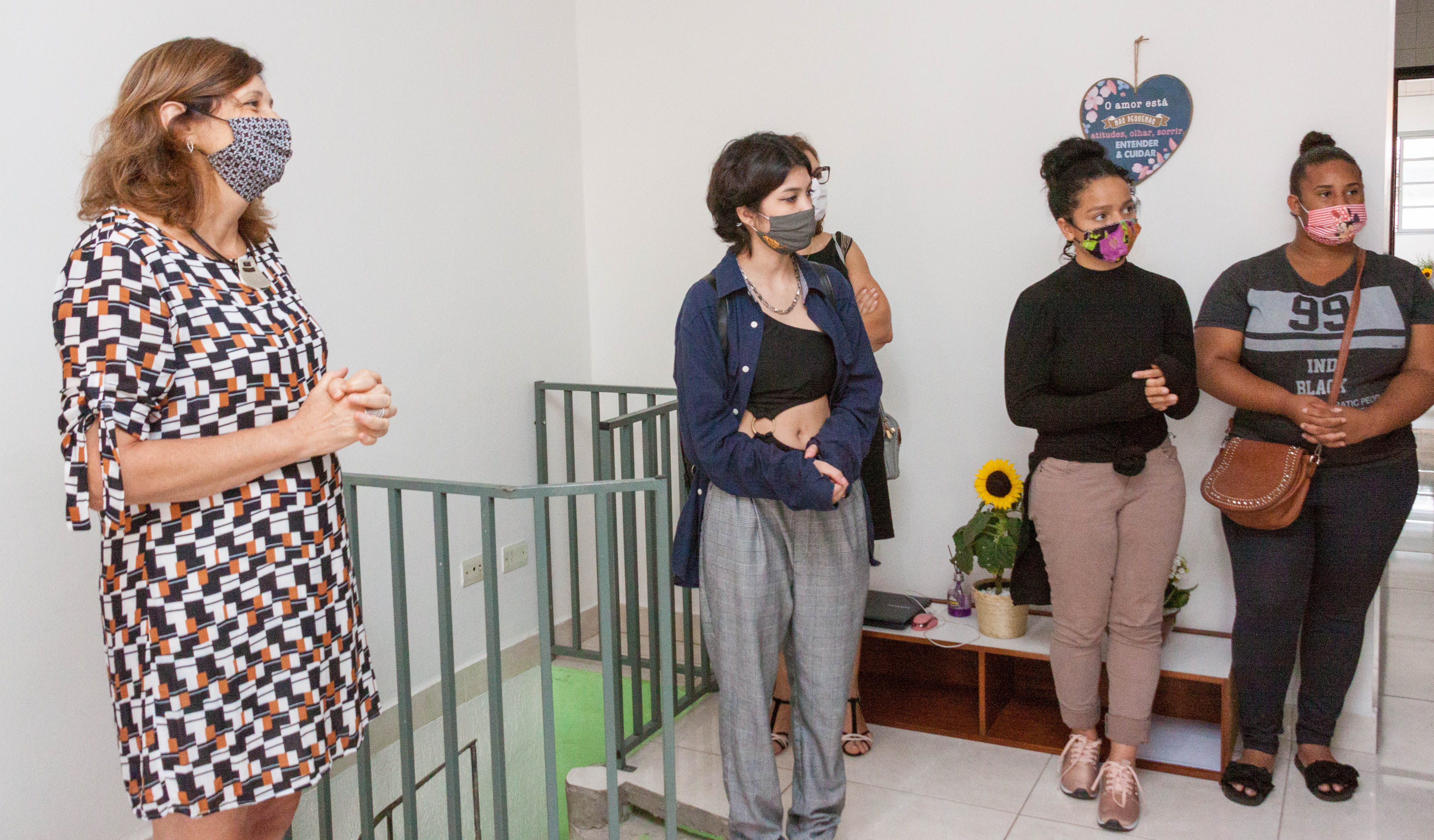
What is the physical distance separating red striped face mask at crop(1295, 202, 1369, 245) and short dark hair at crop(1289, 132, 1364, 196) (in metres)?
0.10

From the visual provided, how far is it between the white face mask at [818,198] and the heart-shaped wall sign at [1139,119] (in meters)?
1.03

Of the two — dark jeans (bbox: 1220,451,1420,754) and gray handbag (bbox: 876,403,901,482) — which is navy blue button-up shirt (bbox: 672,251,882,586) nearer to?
gray handbag (bbox: 876,403,901,482)

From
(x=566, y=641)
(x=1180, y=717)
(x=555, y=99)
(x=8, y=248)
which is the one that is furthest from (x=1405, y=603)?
(x=8, y=248)

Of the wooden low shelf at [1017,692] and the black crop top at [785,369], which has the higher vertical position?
the black crop top at [785,369]

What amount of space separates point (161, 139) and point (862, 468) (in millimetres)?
1653

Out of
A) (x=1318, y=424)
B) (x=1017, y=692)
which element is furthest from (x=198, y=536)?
(x=1017, y=692)

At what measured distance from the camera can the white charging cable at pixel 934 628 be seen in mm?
2807

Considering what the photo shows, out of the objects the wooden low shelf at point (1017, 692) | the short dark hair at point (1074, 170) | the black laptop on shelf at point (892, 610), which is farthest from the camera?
the black laptop on shelf at point (892, 610)

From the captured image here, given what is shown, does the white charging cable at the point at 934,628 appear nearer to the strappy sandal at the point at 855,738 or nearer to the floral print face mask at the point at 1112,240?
the strappy sandal at the point at 855,738

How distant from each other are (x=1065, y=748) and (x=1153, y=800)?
225 mm

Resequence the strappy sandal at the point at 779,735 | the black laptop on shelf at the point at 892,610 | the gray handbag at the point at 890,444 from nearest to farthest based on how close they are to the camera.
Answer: the gray handbag at the point at 890,444 < the strappy sandal at the point at 779,735 < the black laptop on shelf at the point at 892,610

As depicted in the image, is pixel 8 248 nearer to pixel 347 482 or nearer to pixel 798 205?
pixel 347 482

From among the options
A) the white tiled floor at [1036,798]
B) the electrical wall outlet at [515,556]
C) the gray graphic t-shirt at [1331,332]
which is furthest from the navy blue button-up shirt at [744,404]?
the electrical wall outlet at [515,556]

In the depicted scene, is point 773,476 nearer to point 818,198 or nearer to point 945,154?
point 818,198
